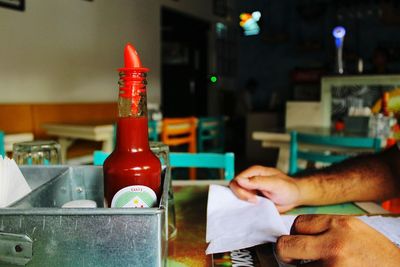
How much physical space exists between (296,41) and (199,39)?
2.49 m

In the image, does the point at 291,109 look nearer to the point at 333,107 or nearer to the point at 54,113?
the point at 333,107

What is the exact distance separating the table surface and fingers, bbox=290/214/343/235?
0.16 metres

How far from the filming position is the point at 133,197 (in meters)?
0.52

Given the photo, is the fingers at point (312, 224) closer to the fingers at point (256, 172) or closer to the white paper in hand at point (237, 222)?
the white paper in hand at point (237, 222)

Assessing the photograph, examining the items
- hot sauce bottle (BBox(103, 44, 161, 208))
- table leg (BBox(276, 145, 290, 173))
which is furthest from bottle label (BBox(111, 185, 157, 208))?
table leg (BBox(276, 145, 290, 173))

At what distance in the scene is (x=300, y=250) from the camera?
0.55m

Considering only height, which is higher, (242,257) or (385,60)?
(385,60)

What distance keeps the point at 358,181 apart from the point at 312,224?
55 cm

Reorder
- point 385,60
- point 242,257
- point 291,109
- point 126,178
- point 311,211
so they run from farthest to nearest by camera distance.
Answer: point 385,60
point 291,109
point 311,211
point 242,257
point 126,178

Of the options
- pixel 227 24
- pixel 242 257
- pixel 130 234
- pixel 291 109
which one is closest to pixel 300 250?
pixel 242 257

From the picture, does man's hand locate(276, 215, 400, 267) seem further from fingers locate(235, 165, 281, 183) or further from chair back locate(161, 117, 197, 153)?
chair back locate(161, 117, 197, 153)

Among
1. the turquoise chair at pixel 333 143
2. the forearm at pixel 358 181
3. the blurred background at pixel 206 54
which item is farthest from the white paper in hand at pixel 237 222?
the blurred background at pixel 206 54

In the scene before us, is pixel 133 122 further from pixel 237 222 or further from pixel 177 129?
pixel 177 129

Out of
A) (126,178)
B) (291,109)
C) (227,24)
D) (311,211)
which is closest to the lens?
(126,178)
